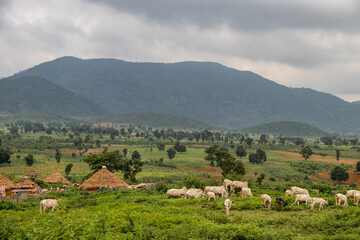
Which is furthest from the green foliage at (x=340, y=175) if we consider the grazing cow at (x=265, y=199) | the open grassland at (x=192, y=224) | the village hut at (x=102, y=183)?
the grazing cow at (x=265, y=199)

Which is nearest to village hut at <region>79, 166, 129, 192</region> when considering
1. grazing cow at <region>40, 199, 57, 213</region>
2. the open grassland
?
the open grassland

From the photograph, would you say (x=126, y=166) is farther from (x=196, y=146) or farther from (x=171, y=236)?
(x=196, y=146)

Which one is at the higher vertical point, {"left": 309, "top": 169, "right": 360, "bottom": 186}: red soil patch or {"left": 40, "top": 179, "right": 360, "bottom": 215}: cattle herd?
{"left": 40, "top": 179, "right": 360, "bottom": 215}: cattle herd

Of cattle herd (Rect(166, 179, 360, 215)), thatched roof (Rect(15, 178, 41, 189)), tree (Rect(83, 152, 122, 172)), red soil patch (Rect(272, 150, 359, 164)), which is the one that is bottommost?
thatched roof (Rect(15, 178, 41, 189))

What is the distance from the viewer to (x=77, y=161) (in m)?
85.6

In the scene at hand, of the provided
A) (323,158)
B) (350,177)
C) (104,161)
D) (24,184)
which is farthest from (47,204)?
(323,158)

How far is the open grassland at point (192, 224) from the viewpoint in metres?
11.6

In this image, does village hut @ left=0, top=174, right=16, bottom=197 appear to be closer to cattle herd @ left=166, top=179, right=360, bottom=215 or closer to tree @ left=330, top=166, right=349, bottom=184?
Result: cattle herd @ left=166, top=179, right=360, bottom=215

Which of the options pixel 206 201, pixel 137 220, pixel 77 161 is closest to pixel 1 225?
pixel 137 220

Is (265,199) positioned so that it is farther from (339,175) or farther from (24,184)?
(339,175)

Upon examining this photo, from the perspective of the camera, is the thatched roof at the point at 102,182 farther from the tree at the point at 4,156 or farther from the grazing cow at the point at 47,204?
the tree at the point at 4,156

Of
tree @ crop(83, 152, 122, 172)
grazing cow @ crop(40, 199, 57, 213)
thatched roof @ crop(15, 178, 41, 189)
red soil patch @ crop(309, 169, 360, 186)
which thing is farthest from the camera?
red soil patch @ crop(309, 169, 360, 186)

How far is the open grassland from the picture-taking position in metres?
11.6

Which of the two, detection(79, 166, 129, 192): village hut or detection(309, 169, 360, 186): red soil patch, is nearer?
detection(79, 166, 129, 192): village hut
